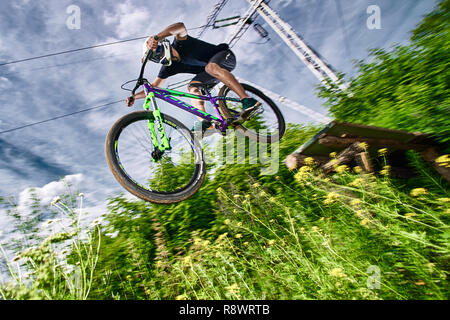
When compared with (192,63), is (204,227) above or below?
below

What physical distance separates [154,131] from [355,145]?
2109mm

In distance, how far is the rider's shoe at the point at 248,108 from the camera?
304 centimetres

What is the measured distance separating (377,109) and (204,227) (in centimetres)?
351

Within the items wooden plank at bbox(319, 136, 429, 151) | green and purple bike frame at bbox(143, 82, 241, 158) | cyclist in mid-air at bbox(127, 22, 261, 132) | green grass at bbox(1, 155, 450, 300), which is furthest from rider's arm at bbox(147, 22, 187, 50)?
wooden plank at bbox(319, 136, 429, 151)

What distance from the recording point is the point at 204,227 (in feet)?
13.0

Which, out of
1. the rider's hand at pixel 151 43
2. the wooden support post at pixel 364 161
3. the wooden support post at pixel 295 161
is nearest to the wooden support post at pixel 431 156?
the wooden support post at pixel 364 161

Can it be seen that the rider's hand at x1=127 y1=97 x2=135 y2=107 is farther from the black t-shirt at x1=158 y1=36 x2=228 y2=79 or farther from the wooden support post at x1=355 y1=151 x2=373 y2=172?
the wooden support post at x1=355 y1=151 x2=373 y2=172

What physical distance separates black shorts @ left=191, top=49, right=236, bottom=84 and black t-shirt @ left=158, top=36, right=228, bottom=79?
0.30 ft

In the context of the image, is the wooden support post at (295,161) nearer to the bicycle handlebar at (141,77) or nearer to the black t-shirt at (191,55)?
the black t-shirt at (191,55)

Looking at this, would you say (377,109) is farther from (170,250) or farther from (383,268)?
(170,250)

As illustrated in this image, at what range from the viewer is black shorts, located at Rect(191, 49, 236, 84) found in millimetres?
3081

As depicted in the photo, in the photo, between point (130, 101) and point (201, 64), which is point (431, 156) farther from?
point (130, 101)

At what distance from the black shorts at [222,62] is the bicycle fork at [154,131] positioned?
39.0 inches
